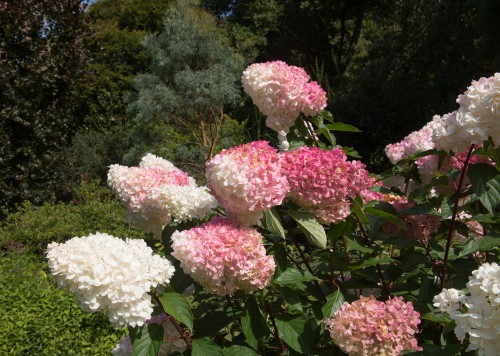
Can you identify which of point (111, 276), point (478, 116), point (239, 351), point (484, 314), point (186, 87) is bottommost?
point (186, 87)

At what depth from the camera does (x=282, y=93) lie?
60.5 inches

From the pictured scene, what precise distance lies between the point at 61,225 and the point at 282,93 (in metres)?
4.19

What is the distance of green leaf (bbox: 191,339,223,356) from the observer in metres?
1.20

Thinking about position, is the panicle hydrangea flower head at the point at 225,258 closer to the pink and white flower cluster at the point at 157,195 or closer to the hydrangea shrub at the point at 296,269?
the hydrangea shrub at the point at 296,269

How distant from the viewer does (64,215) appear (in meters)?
5.64

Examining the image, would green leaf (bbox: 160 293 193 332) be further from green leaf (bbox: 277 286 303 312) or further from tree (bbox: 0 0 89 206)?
tree (bbox: 0 0 89 206)

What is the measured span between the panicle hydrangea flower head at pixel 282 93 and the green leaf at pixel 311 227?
43 centimetres

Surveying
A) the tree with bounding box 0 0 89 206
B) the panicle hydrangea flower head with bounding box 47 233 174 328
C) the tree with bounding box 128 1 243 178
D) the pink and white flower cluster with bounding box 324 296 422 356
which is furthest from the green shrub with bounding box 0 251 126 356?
the tree with bounding box 128 1 243 178

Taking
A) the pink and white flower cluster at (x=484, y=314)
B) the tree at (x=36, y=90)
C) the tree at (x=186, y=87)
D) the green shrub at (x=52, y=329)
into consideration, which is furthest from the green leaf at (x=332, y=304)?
the tree at (x=186, y=87)

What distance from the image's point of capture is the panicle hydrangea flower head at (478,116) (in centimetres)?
110

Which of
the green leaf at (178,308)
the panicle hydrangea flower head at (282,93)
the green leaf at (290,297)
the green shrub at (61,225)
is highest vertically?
the panicle hydrangea flower head at (282,93)

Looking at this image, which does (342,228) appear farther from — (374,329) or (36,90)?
(36,90)

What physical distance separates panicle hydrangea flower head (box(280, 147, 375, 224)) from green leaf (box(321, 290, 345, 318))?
0.61 ft

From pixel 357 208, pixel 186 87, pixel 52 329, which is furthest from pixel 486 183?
pixel 186 87
